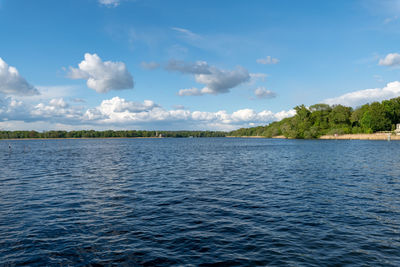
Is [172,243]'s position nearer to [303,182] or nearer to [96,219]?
[96,219]

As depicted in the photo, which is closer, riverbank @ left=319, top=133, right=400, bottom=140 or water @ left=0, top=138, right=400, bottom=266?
water @ left=0, top=138, right=400, bottom=266

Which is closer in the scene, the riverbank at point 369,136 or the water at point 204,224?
the water at point 204,224

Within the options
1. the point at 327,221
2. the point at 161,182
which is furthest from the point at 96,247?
the point at 161,182

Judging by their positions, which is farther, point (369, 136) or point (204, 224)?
point (369, 136)

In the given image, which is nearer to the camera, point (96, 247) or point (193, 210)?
point (96, 247)

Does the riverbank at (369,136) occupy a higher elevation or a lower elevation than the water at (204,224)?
higher

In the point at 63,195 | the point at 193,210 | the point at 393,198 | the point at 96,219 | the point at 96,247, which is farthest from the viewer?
the point at 63,195

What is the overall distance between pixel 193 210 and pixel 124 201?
279 inches

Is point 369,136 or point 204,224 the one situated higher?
A: point 369,136

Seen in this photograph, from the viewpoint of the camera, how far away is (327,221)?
16.7m

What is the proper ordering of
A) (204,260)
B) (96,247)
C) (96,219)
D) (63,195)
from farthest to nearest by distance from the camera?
(63,195) < (96,219) < (96,247) < (204,260)

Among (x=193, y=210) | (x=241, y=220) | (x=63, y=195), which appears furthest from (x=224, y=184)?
(x=63, y=195)

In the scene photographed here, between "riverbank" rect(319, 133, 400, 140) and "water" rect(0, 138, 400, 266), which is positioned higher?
"riverbank" rect(319, 133, 400, 140)

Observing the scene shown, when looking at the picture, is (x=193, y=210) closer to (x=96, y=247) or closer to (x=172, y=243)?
(x=172, y=243)
